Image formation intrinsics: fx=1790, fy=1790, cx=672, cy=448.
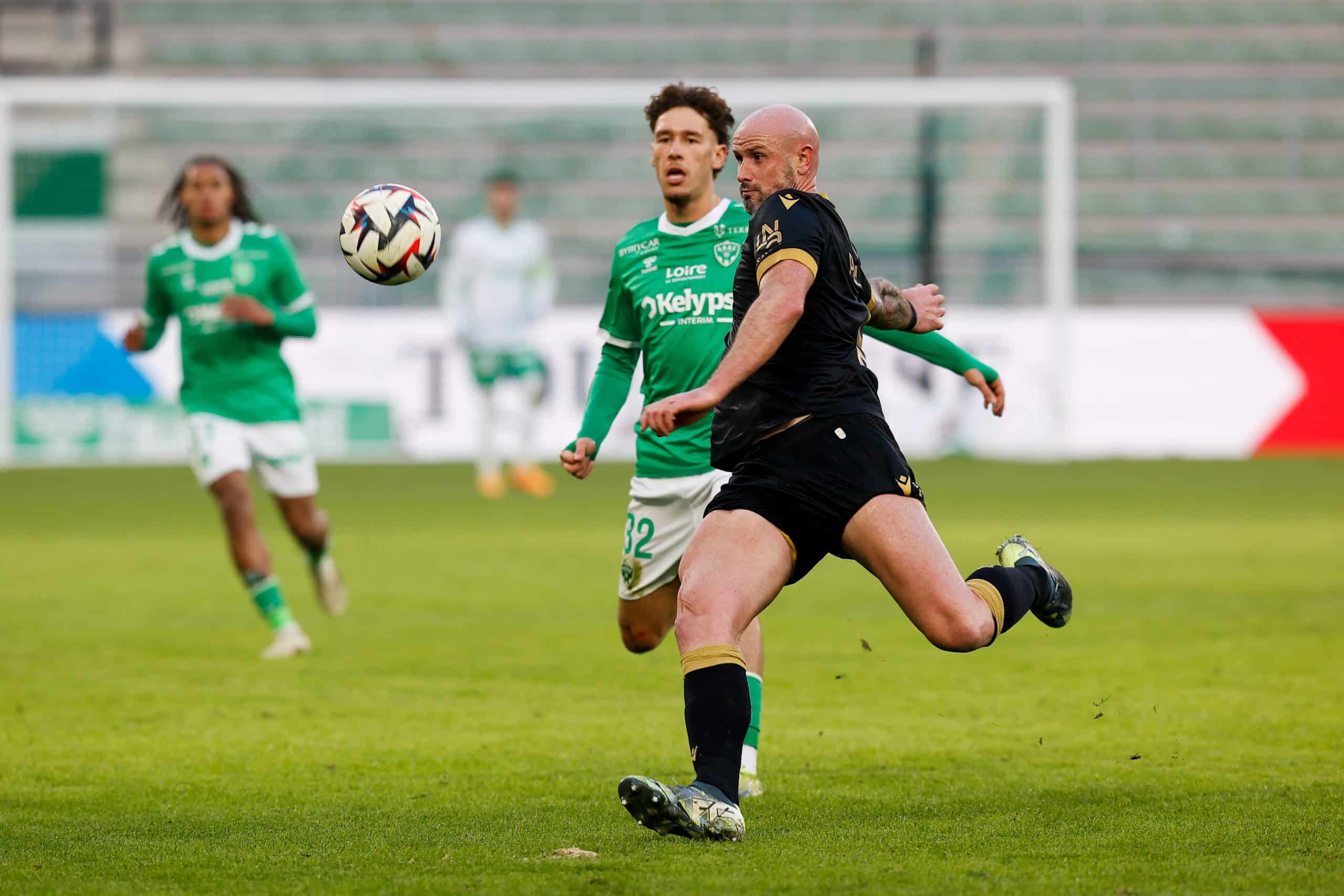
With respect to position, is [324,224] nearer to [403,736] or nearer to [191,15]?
[191,15]

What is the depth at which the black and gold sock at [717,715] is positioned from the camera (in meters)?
4.77

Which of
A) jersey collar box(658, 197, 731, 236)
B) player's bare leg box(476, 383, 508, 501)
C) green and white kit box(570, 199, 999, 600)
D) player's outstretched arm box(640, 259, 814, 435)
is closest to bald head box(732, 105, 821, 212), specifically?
player's outstretched arm box(640, 259, 814, 435)

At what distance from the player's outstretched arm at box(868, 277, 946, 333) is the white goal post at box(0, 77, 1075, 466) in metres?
17.9

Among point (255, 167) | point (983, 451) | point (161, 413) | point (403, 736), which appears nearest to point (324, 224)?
point (255, 167)

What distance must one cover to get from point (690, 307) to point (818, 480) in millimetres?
1369

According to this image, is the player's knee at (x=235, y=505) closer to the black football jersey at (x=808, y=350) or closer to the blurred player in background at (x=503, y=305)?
the black football jersey at (x=808, y=350)

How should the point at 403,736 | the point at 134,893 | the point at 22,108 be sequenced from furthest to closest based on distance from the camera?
the point at 22,108, the point at 403,736, the point at 134,893

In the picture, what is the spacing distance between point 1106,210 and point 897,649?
19849 millimetres

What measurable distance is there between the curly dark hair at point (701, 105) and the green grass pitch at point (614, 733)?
2174 mm

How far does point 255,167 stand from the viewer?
25.4m

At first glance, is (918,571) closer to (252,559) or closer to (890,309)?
(890,309)

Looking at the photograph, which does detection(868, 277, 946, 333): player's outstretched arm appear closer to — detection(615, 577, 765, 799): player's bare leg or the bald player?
the bald player

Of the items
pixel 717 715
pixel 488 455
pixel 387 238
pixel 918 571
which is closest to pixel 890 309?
pixel 918 571

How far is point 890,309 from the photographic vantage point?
5.32 metres
